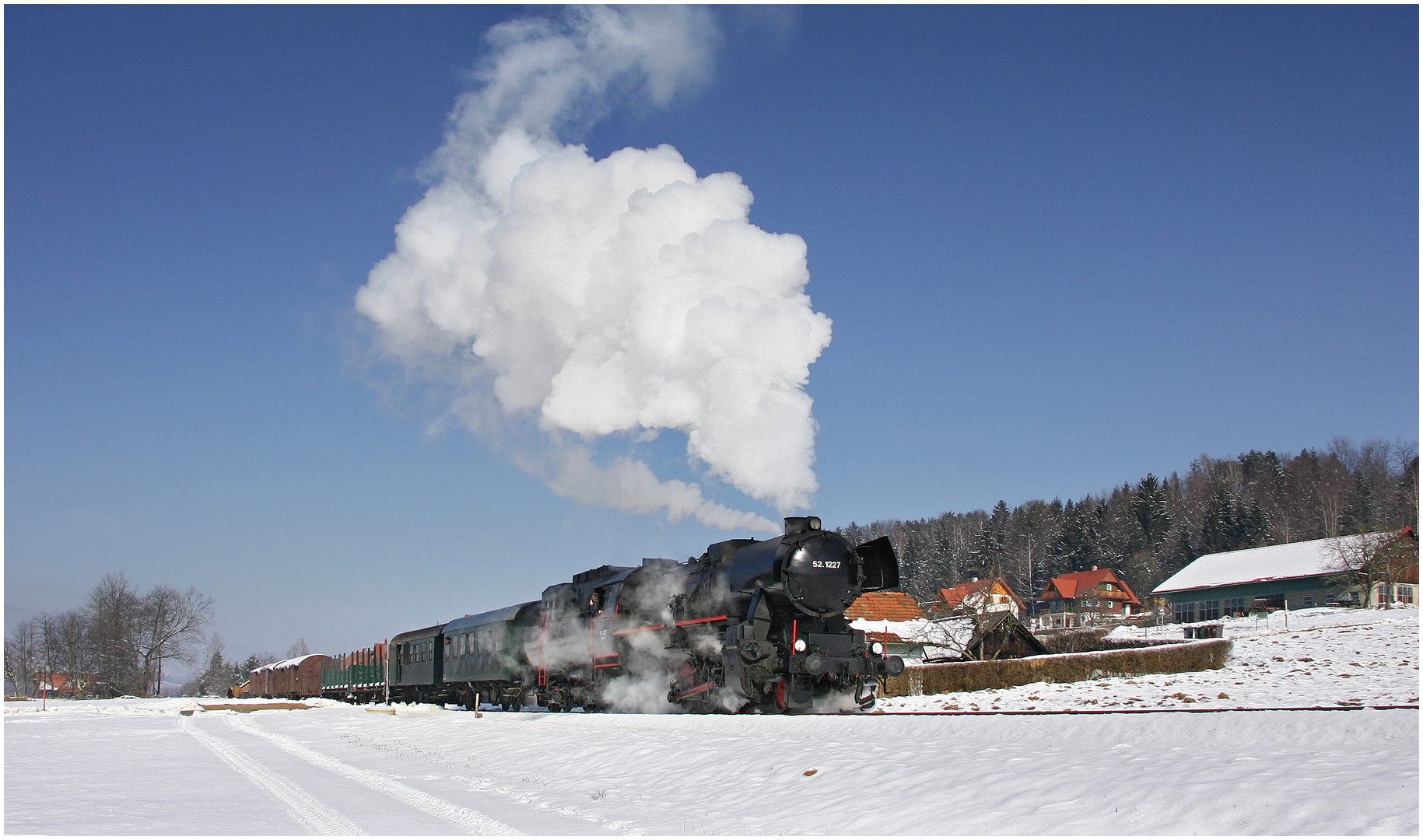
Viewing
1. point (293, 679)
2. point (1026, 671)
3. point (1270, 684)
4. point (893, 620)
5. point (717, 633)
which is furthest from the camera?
point (293, 679)

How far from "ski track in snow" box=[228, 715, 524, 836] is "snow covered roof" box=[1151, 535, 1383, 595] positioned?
2483 inches

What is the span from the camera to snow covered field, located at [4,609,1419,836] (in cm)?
841

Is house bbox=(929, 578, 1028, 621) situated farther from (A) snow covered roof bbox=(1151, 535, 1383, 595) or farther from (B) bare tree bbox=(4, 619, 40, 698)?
(B) bare tree bbox=(4, 619, 40, 698)

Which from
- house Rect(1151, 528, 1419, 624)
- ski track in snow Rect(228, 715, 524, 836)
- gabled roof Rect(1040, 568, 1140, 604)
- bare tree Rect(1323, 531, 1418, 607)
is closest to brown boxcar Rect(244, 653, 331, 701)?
ski track in snow Rect(228, 715, 524, 836)

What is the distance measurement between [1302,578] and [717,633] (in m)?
58.7

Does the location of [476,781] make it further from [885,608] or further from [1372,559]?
[1372,559]

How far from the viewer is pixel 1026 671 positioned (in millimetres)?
29156

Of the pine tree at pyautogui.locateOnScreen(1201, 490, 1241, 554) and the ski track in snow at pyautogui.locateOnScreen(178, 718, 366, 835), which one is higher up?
the pine tree at pyautogui.locateOnScreen(1201, 490, 1241, 554)

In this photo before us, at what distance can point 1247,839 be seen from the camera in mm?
7316

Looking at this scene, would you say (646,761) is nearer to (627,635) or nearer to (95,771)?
(95,771)

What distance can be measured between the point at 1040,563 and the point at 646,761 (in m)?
120

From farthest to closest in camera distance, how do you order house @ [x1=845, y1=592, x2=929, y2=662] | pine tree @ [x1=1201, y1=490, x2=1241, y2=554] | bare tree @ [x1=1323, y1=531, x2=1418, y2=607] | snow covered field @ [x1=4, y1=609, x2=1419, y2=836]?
pine tree @ [x1=1201, y1=490, x2=1241, y2=554], bare tree @ [x1=1323, y1=531, x2=1418, y2=607], house @ [x1=845, y1=592, x2=929, y2=662], snow covered field @ [x1=4, y1=609, x2=1419, y2=836]

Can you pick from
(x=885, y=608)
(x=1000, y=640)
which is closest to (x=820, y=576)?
(x=1000, y=640)

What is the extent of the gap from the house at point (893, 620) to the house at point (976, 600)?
1.62 metres
